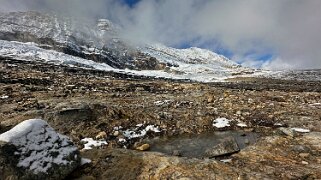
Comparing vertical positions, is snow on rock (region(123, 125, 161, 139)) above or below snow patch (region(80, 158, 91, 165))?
below

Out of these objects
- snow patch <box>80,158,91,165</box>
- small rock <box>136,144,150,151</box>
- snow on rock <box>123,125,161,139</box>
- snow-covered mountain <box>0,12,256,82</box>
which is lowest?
small rock <box>136,144,150,151</box>

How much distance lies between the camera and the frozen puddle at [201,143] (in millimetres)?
10881

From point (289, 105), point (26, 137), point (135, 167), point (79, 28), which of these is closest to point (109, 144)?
point (135, 167)

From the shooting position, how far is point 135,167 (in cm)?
786

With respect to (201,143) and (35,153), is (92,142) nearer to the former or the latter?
(201,143)

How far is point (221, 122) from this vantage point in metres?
15.4

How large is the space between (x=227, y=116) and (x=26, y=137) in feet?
37.2

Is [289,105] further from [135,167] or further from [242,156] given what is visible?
[135,167]

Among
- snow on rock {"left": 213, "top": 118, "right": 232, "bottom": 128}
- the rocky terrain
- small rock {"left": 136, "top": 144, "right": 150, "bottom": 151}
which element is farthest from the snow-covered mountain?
small rock {"left": 136, "top": 144, "right": 150, "bottom": 151}

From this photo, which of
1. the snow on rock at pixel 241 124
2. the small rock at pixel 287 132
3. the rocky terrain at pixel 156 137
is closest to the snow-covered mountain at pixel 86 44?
the rocky terrain at pixel 156 137

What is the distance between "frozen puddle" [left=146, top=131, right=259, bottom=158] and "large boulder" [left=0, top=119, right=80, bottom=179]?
470cm

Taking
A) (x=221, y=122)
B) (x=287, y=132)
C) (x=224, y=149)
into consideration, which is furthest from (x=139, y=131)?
(x=287, y=132)

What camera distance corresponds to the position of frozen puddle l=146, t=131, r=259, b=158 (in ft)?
35.7

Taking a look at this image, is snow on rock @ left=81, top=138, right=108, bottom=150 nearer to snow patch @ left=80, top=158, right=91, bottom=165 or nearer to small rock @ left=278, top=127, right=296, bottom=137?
snow patch @ left=80, top=158, right=91, bottom=165
